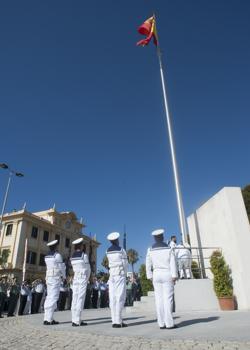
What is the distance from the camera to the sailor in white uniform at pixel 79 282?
21.8ft

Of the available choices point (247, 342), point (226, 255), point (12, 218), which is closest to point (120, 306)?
point (247, 342)

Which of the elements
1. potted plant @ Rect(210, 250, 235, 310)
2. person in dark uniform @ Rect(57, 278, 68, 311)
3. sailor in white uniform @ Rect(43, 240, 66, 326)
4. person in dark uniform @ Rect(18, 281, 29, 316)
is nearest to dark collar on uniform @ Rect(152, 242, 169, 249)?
sailor in white uniform @ Rect(43, 240, 66, 326)

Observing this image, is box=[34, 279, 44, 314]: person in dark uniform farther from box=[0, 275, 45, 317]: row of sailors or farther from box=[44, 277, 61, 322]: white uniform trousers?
box=[44, 277, 61, 322]: white uniform trousers

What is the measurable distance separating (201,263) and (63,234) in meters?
44.3

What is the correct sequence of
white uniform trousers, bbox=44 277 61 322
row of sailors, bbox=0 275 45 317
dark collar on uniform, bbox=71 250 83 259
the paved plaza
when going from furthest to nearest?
row of sailors, bbox=0 275 45 317 < dark collar on uniform, bbox=71 250 83 259 < white uniform trousers, bbox=44 277 61 322 < the paved plaza

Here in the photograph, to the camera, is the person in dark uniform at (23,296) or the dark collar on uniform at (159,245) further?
the person in dark uniform at (23,296)

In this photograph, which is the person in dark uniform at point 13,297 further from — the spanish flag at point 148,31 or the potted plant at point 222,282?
the spanish flag at point 148,31

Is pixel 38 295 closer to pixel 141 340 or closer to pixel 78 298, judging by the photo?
pixel 78 298

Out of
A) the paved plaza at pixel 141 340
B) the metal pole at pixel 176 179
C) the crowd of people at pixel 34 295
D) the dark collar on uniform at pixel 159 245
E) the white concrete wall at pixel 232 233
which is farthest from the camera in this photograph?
the crowd of people at pixel 34 295

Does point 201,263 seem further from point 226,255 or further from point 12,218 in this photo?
point 12,218

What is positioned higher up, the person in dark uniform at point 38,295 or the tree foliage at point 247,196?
the tree foliage at point 247,196

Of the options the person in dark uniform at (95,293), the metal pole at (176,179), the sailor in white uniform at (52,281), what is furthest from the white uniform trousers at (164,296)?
the person in dark uniform at (95,293)

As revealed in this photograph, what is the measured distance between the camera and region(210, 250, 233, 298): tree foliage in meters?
9.48

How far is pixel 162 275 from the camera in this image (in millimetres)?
6070
